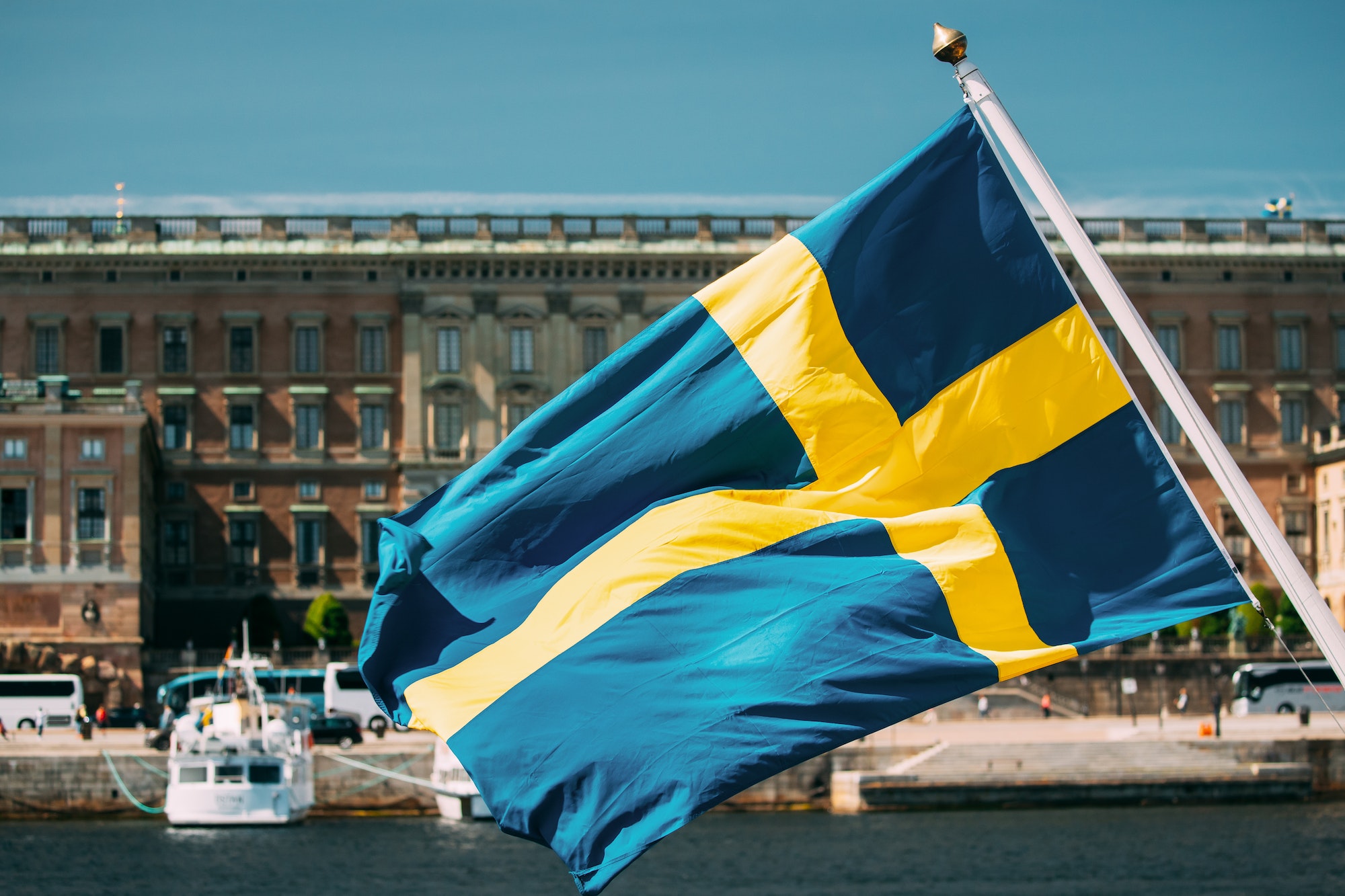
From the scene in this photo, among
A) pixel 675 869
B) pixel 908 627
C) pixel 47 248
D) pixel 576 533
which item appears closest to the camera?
pixel 908 627

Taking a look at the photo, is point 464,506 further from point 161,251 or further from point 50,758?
point 161,251

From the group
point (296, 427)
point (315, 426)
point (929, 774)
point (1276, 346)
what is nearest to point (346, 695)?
point (315, 426)

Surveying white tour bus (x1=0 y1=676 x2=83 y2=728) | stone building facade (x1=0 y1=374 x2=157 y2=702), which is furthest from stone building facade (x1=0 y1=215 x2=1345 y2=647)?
white tour bus (x1=0 y1=676 x2=83 y2=728)

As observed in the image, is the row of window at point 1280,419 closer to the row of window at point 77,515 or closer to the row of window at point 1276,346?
the row of window at point 1276,346

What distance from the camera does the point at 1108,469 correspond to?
729cm

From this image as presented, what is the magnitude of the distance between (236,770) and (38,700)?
44.6 feet

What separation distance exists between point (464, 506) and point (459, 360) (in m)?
56.5

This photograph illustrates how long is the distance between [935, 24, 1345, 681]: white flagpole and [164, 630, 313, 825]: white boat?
37224 mm

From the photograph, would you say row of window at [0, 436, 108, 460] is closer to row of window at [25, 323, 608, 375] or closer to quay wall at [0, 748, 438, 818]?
row of window at [25, 323, 608, 375]

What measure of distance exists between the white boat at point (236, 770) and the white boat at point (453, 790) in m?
2.84

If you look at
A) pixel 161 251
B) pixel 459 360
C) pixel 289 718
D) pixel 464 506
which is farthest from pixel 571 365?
pixel 464 506

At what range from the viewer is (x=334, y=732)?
46469 millimetres

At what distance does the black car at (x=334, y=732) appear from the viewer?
152ft

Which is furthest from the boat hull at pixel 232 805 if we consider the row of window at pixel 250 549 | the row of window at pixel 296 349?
the row of window at pixel 296 349
